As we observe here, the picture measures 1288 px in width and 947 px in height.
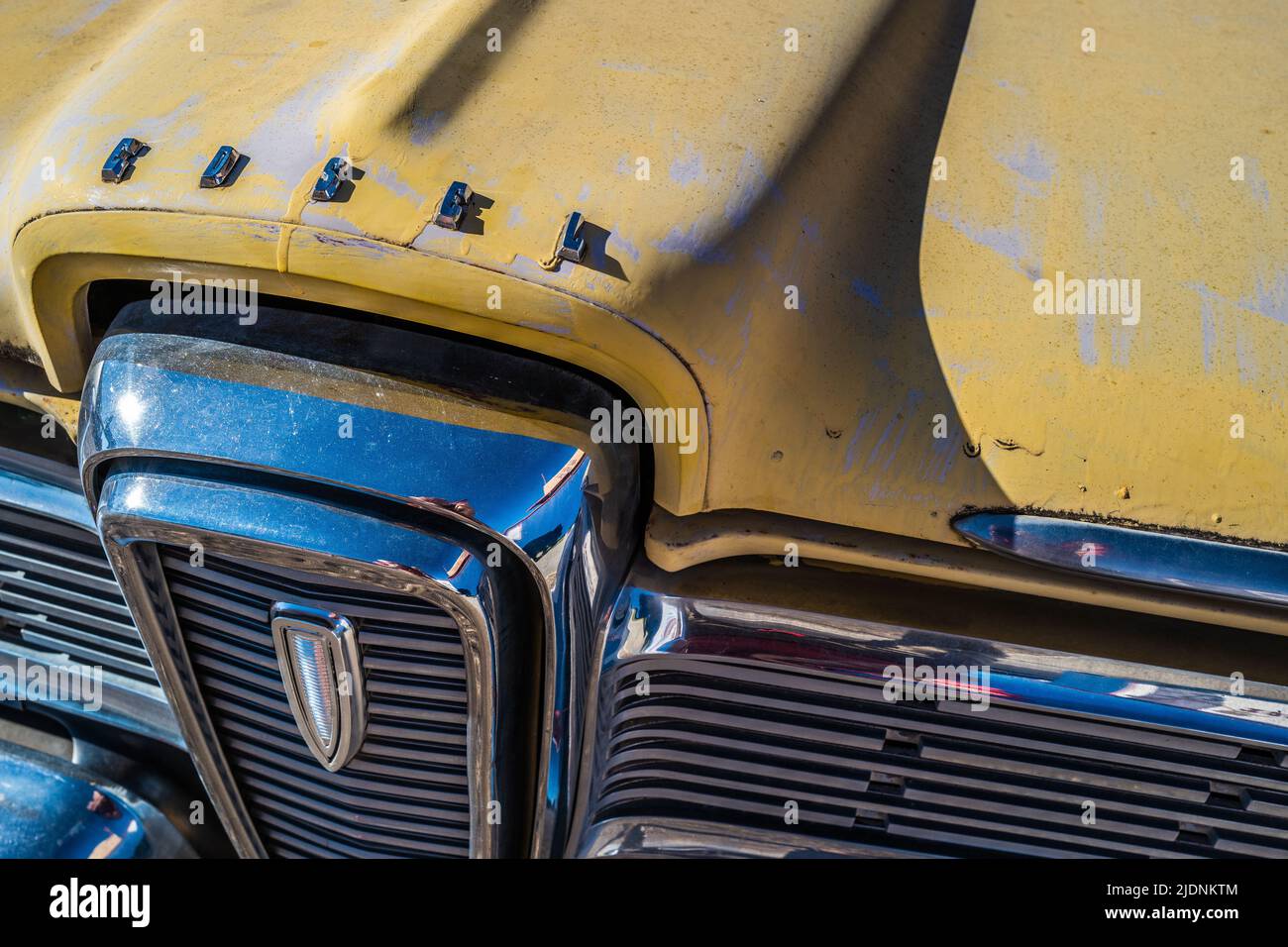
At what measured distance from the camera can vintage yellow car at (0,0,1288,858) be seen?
3.79ft

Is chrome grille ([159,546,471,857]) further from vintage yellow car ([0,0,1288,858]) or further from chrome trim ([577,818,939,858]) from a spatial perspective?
chrome trim ([577,818,939,858])

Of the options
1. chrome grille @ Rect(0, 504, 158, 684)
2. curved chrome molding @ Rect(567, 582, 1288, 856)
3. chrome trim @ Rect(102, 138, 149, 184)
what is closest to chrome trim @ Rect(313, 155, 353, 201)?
chrome trim @ Rect(102, 138, 149, 184)

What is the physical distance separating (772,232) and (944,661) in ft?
1.77

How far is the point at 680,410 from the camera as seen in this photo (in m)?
1.17

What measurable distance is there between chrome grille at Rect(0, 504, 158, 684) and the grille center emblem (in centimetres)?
45

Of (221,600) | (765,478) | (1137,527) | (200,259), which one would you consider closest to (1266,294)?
(1137,527)

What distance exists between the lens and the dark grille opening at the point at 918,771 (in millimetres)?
1334

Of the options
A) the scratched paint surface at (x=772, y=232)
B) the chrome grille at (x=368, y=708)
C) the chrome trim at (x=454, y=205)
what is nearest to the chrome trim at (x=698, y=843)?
the chrome grille at (x=368, y=708)

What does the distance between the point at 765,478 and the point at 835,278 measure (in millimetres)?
243

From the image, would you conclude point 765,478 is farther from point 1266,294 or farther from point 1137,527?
point 1266,294

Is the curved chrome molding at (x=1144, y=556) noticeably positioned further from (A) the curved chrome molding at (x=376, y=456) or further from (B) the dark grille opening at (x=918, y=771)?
(A) the curved chrome molding at (x=376, y=456)

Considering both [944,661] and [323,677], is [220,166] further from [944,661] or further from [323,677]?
[944,661]

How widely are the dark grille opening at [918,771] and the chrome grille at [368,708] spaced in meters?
0.22

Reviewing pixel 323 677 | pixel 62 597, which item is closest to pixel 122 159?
pixel 323 677
